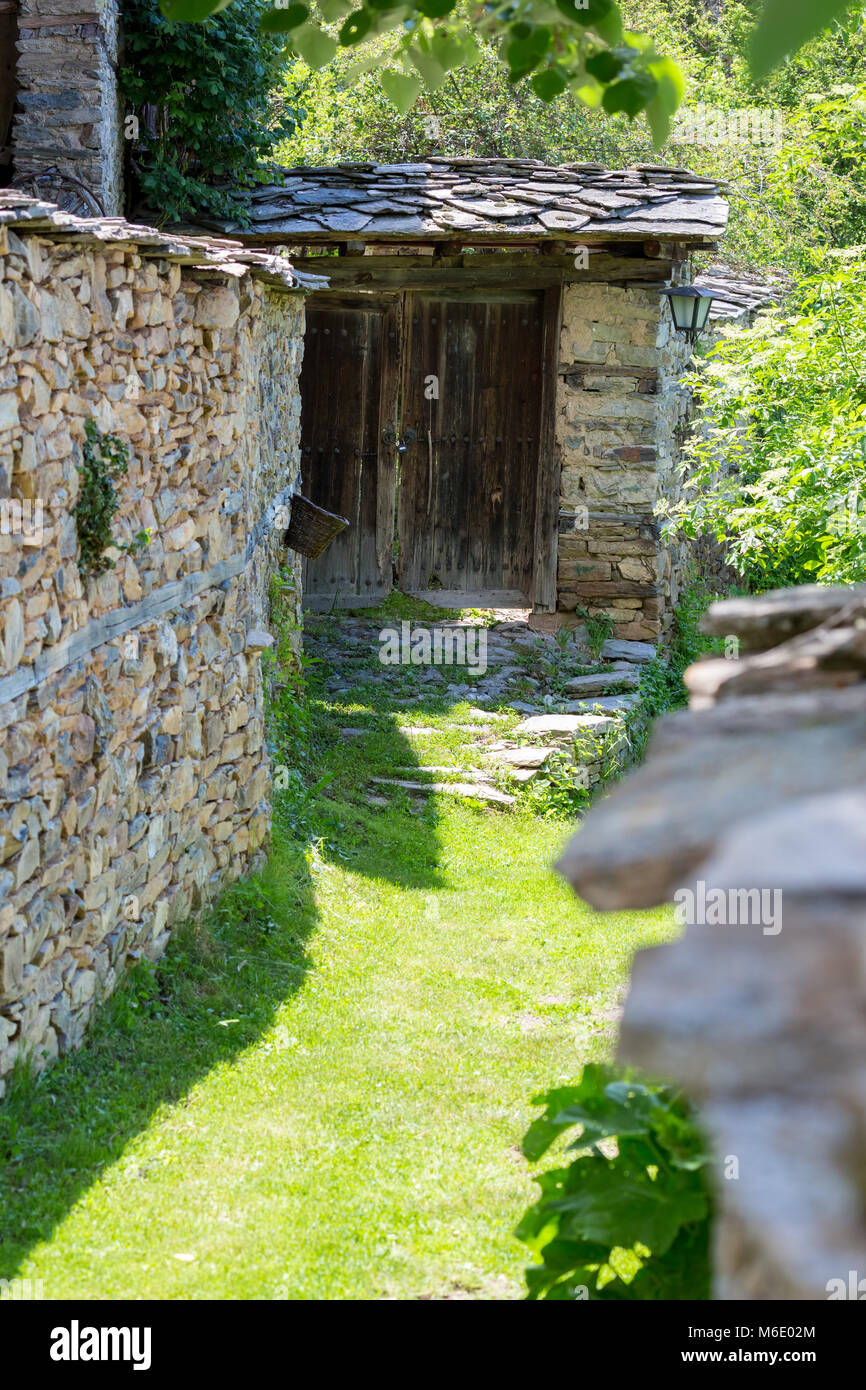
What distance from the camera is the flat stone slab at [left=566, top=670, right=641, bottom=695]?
979 centimetres

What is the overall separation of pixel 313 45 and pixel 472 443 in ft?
27.2

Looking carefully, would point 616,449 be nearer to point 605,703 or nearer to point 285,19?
point 605,703

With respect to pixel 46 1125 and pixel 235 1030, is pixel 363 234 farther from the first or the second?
pixel 46 1125

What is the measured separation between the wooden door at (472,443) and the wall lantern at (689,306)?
1.15 meters

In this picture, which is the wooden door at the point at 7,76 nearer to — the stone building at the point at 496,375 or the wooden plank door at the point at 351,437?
the stone building at the point at 496,375

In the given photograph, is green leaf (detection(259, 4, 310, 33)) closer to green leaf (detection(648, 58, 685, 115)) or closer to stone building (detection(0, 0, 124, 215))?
green leaf (detection(648, 58, 685, 115))

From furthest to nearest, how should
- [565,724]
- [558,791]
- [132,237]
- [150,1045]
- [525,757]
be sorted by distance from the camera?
[565,724] → [525,757] → [558,791] → [150,1045] → [132,237]

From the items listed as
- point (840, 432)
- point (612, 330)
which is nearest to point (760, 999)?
point (840, 432)

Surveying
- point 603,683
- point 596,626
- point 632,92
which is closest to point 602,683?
point 603,683

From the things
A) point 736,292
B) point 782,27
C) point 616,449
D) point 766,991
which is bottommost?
point 766,991

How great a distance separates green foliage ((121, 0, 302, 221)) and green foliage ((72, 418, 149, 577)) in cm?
488

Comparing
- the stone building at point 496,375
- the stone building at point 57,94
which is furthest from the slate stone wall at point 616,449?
the stone building at point 57,94

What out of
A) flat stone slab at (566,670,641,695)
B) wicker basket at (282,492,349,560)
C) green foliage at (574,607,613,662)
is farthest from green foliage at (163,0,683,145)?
green foliage at (574,607,613,662)

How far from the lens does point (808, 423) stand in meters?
6.98
